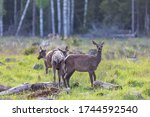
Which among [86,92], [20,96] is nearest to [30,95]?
[20,96]

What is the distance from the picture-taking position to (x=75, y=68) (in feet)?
49.0

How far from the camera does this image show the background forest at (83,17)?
1881 inches

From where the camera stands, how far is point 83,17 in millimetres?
55156

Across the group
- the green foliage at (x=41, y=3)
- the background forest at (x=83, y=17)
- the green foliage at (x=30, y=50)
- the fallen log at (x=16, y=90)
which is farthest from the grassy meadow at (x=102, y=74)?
the background forest at (x=83, y=17)

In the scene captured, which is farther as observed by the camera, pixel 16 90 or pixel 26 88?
pixel 26 88

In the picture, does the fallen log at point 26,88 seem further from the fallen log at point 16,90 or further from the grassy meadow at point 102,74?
the grassy meadow at point 102,74

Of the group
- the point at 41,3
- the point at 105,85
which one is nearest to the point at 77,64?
the point at 105,85

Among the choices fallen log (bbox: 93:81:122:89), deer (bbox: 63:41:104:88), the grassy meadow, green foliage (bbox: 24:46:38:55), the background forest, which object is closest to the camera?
the grassy meadow

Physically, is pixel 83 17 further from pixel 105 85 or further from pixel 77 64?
pixel 105 85

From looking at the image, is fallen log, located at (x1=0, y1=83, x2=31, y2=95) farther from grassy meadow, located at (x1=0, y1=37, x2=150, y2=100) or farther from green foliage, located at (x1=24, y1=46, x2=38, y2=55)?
green foliage, located at (x1=24, y1=46, x2=38, y2=55)

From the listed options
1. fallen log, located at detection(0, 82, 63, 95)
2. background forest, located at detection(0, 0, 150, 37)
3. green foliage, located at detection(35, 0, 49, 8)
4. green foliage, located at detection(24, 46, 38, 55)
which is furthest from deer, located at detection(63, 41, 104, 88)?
green foliage, located at detection(35, 0, 49, 8)

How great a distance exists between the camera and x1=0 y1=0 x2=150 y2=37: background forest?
47781 millimetres

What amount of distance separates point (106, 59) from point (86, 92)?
869 centimetres

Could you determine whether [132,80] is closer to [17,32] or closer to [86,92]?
[86,92]
